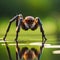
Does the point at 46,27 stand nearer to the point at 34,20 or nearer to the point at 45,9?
the point at 45,9

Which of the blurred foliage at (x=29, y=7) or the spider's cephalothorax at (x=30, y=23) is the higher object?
the spider's cephalothorax at (x=30, y=23)

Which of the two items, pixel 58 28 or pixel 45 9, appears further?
pixel 45 9

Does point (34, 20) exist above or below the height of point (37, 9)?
above

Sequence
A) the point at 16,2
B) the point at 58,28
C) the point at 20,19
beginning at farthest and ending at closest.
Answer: the point at 16,2 < the point at 58,28 < the point at 20,19

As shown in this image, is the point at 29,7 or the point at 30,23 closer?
the point at 30,23

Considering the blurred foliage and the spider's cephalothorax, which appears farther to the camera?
the blurred foliage

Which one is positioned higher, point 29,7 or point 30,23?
point 30,23

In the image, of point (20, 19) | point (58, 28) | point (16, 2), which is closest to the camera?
point (20, 19)

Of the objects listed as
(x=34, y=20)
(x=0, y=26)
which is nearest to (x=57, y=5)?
(x=0, y=26)

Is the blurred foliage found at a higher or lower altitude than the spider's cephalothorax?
lower

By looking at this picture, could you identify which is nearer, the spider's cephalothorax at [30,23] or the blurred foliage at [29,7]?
the spider's cephalothorax at [30,23]
